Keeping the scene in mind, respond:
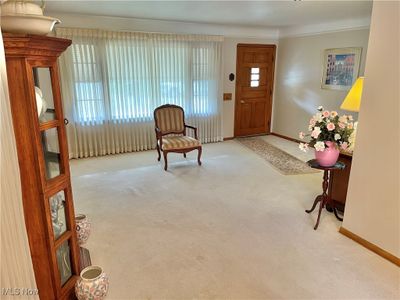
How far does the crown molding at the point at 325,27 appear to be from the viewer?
4668mm

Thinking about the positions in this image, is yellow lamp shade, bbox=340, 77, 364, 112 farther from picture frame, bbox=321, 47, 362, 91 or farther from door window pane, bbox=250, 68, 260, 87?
door window pane, bbox=250, 68, 260, 87

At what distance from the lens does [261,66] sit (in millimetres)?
6508

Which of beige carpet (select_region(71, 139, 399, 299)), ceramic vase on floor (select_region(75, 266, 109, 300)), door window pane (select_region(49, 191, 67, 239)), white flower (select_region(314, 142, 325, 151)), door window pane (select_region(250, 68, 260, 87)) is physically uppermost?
door window pane (select_region(250, 68, 260, 87))

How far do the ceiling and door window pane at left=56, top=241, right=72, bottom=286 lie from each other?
319 cm

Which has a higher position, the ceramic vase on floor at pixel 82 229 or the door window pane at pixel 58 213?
the door window pane at pixel 58 213

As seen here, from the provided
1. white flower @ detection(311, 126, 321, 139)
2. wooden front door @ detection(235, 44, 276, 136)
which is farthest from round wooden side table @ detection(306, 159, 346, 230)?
wooden front door @ detection(235, 44, 276, 136)

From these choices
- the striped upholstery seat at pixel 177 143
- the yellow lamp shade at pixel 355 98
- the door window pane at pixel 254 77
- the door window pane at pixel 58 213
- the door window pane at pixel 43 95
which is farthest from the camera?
the door window pane at pixel 254 77

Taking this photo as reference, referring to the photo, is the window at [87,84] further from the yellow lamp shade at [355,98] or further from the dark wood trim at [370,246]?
the dark wood trim at [370,246]

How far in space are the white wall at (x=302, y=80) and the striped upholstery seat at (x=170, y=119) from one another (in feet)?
8.84

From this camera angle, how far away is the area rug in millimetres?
4520

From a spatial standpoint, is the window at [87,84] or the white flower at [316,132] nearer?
the white flower at [316,132]

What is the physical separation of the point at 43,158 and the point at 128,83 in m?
3.93

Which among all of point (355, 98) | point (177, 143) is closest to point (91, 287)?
point (177, 143)

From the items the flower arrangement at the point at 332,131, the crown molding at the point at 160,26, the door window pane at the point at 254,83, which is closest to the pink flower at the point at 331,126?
the flower arrangement at the point at 332,131
